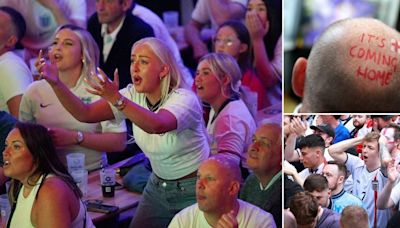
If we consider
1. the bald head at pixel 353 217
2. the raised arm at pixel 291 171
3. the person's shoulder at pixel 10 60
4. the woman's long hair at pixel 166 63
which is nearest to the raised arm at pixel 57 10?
the person's shoulder at pixel 10 60

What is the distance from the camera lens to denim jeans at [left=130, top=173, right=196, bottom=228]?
2.84 meters

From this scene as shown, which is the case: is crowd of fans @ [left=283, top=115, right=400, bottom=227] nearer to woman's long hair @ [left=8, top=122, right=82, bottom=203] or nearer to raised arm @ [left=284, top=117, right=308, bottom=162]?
raised arm @ [left=284, top=117, right=308, bottom=162]

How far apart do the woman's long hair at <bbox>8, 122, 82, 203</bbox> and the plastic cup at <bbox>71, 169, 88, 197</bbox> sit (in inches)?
0.7

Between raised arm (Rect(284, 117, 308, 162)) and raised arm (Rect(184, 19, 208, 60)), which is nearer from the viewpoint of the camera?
raised arm (Rect(284, 117, 308, 162))

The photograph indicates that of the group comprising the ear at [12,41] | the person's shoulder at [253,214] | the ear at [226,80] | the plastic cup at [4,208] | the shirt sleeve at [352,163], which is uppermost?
the ear at [12,41]

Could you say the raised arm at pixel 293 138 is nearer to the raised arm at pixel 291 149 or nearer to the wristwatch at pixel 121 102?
the raised arm at pixel 291 149

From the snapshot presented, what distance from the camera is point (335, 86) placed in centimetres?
244

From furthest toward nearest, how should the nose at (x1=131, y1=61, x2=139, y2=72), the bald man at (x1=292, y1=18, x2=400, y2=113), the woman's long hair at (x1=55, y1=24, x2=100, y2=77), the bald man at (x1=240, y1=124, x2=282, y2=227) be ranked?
the woman's long hair at (x1=55, y1=24, x2=100, y2=77), the nose at (x1=131, y1=61, x2=139, y2=72), the bald man at (x1=240, y1=124, x2=282, y2=227), the bald man at (x1=292, y1=18, x2=400, y2=113)

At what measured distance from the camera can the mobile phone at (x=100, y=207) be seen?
2947mm

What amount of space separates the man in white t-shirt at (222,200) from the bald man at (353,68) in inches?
18.5

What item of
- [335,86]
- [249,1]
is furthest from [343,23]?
[249,1]

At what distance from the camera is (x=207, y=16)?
2.88 meters

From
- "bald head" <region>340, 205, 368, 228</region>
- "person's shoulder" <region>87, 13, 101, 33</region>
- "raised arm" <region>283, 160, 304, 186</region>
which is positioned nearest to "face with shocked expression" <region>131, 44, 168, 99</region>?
"person's shoulder" <region>87, 13, 101, 33</region>

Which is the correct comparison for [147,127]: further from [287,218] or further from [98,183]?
[287,218]
